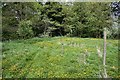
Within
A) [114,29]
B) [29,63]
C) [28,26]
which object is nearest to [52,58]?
[29,63]

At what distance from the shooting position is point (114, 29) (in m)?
4.60

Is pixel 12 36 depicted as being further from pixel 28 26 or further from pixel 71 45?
pixel 71 45

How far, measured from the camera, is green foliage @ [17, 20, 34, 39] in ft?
15.1

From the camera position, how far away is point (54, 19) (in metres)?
4.73

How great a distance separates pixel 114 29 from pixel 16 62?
6.00 ft

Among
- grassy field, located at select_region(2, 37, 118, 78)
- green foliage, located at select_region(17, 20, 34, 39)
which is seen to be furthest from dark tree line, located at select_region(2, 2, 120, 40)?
grassy field, located at select_region(2, 37, 118, 78)

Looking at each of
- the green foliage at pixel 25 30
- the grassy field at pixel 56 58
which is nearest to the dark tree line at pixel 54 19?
the green foliage at pixel 25 30

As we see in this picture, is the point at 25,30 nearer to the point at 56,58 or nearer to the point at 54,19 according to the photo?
the point at 54,19

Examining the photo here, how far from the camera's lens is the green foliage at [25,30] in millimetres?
4605

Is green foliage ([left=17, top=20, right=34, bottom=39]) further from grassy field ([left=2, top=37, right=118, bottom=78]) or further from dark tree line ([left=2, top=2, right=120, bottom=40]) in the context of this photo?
grassy field ([left=2, top=37, right=118, bottom=78])

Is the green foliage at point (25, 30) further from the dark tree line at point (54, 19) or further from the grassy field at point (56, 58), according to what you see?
the grassy field at point (56, 58)

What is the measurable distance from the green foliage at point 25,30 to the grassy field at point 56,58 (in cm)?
11

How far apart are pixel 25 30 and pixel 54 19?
22.4 inches

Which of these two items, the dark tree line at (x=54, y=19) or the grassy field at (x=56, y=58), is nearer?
the grassy field at (x=56, y=58)
